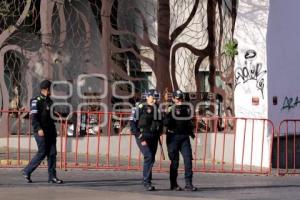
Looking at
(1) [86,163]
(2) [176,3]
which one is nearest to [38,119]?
(1) [86,163]

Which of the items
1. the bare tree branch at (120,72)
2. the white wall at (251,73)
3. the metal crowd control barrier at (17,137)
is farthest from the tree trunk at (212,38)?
the metal crowd control barrier at (17,137)

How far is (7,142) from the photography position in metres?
16.8

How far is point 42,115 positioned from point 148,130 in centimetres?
201

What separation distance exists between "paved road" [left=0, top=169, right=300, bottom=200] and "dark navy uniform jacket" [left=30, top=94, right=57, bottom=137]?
39.5 inches

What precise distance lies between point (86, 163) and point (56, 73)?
406 centimetres

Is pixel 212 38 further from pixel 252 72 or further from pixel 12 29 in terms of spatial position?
pixel 12 29

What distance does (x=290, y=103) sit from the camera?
54.2 feet

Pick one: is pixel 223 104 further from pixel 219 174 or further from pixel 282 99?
pixel 219 174

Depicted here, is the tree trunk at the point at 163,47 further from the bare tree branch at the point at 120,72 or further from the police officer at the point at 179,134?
the police officer at the point at 179,134

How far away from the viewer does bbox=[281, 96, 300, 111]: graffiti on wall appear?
53.7ft

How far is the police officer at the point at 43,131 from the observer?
40.2ft

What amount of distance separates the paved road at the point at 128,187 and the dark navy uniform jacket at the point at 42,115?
100 cm

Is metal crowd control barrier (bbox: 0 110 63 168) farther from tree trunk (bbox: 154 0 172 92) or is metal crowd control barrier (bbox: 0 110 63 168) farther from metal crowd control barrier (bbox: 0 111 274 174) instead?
tree trunk (bbox: 154 0 172 92)

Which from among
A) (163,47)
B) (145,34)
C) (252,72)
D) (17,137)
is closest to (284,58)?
(252,72)
